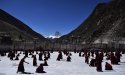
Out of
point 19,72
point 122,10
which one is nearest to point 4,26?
point 122,10

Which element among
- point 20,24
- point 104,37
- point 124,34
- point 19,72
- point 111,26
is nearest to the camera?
point 19,72

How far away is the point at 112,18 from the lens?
12494cm

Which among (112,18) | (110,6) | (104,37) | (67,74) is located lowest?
(67,74)

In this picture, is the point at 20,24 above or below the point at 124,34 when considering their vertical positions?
above

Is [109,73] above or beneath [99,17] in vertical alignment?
beneath

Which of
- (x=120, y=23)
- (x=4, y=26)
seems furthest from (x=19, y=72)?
(x=4, y=26)

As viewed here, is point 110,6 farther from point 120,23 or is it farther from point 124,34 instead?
point 124,34

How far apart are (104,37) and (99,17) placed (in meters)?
40.7

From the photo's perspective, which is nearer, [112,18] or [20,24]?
Answer: [112,18]

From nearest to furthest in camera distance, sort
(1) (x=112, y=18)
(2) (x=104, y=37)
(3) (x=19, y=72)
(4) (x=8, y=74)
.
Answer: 1. (4) (x=8, y=74)
2. (3) (x=19, y=72)
3. (2) (x=104, y=37)
4. (1) (x=112, y=18)

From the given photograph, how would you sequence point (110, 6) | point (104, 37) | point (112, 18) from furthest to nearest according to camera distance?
point (110, 6)
point (112, 18)
point (104, 37)

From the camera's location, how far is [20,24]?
171m

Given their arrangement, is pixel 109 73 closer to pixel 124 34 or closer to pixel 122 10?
pixel 124 34

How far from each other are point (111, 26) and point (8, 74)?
98.2 metres
